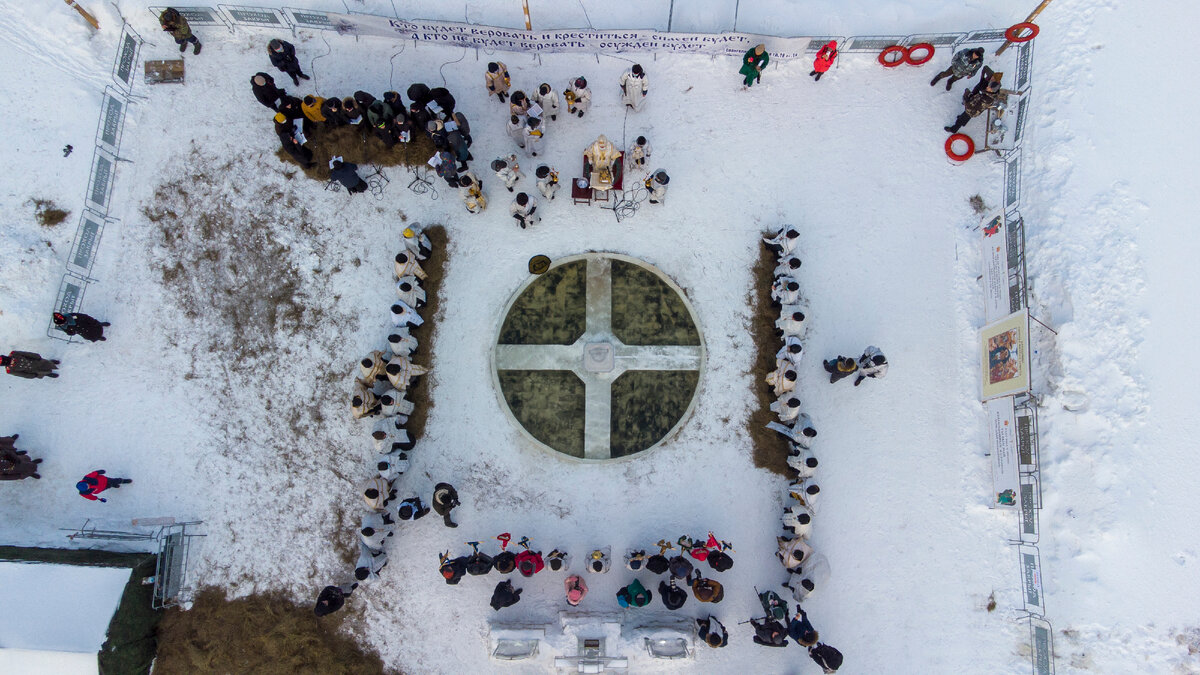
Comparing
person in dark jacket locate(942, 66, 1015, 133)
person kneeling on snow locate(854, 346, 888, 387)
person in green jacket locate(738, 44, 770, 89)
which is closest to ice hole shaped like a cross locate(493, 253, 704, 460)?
person kneeling on snow locate(854, 346, 888, 387)

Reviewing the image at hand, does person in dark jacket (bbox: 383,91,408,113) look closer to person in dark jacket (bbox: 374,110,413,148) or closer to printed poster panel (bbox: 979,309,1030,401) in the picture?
person in dark jacket (bbox: 374,110,413,148)

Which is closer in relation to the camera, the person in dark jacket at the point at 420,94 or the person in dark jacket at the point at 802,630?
the person in dark jacket at the point at 802,630

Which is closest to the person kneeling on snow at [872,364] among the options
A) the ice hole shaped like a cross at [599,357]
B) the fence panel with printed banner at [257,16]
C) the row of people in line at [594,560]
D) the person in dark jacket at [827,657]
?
the ice hole shaped like a cross at [599,357]

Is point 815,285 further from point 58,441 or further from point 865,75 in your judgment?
point 58,441

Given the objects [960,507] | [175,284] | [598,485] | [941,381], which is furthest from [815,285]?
[175,284]

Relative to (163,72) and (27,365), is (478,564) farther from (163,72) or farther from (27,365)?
(163,72)

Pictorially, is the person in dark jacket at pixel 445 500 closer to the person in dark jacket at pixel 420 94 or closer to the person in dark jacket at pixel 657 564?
the person in dark jacket at pixel 657 564

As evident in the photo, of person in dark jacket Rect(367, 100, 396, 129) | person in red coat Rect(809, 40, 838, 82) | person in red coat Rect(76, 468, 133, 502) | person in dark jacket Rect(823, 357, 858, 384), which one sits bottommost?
person in red coat Rect(76, 468, 133, 502)
